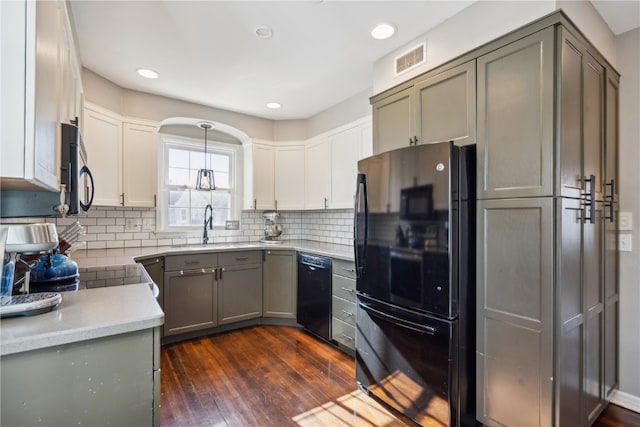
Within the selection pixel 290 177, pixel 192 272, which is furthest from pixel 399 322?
pixel 290 177

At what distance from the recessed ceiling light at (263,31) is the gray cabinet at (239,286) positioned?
2.10m

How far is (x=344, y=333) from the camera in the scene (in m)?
2.80

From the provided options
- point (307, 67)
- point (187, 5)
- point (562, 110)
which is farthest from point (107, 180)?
point (562, 110)

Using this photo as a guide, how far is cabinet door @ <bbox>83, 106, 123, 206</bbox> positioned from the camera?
274 cm

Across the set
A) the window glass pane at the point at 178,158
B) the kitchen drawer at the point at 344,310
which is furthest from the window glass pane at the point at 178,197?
the kitchen drawer at the point at 344,310

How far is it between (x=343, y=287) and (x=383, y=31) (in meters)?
2.03

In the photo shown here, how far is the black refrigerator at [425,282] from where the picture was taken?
175 centimetres

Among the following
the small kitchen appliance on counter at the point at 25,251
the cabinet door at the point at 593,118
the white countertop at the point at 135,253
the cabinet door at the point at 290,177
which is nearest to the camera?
the small kitchen appliance on counter at the point at 25,251

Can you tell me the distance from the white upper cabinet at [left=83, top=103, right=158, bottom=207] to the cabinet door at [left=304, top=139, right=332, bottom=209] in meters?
1.72

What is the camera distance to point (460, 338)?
1.77 meters

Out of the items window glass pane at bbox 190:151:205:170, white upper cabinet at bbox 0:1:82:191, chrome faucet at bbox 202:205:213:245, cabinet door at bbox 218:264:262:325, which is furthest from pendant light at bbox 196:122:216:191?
white upper cabinet at bbox 0:1:82:191

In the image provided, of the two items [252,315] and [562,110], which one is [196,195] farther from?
[562,110]

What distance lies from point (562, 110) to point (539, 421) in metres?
1.55

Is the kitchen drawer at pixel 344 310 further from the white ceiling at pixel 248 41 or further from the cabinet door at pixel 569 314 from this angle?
the white ceiling at pixel 248 41
